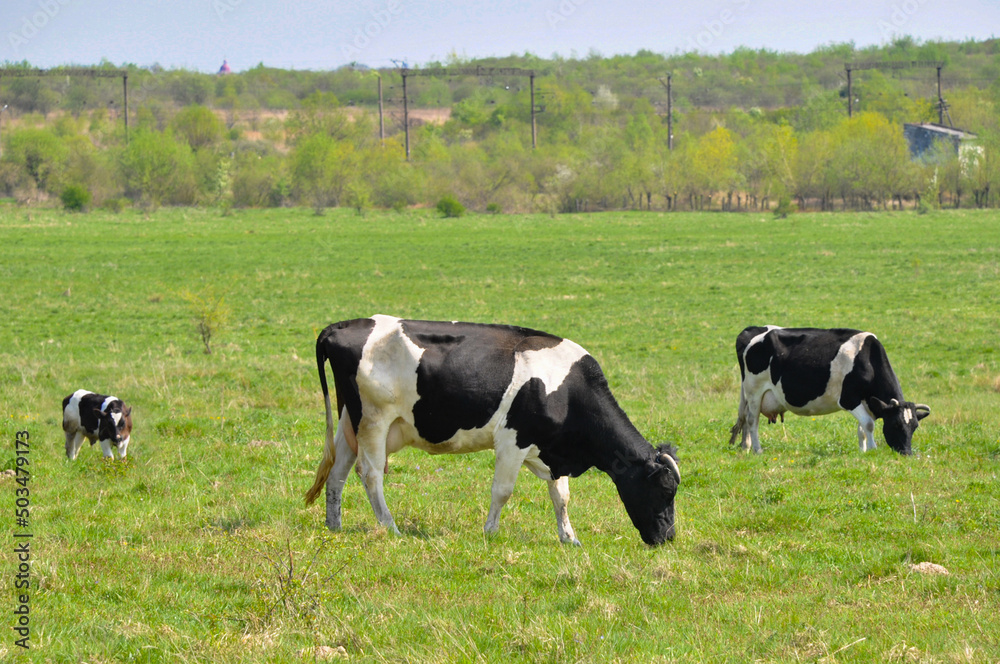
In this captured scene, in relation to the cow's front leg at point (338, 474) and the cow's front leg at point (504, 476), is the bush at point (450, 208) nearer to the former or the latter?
the cow's front leg at point (338, 474)

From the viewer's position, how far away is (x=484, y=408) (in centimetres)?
911

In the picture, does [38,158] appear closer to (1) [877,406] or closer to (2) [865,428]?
(2) [865,428]

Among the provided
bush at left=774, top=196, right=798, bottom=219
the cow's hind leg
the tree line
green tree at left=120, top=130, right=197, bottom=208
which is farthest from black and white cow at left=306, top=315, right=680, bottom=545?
green tree at left=120, top=130, right=197, bottom=208

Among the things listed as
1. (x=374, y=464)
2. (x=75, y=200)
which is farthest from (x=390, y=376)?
(x=75, y=200)

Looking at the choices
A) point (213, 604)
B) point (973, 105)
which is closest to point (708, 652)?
point (213, 604)

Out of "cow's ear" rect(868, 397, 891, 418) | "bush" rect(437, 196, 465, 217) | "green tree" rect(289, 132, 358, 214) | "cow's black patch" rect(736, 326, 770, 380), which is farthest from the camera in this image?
"green tree" rect(289, 132, 358, 214)

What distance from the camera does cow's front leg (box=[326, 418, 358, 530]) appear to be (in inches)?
364

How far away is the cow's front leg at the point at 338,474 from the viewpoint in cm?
924

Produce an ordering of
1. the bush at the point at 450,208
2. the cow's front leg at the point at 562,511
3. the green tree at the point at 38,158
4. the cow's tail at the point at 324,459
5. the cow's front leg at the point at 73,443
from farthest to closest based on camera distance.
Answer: the green tree at the point at 38,158, the bush at the point at 450,208, the cow's front leg at the point at 73,443, the cow's tail at the point at 324,459, the cow's front leg at the point at 562,511

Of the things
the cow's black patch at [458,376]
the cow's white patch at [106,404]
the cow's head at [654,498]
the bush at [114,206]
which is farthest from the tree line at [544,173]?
the cow's head at [654,498]

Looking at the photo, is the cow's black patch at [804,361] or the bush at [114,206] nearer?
the cow's black patch at [804,361]

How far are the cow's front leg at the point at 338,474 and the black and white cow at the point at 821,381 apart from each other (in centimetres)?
597

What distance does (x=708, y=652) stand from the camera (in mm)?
5750

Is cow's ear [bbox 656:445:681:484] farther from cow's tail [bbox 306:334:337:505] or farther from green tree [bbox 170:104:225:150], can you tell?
green tree [bbox 170:104:225:150]
